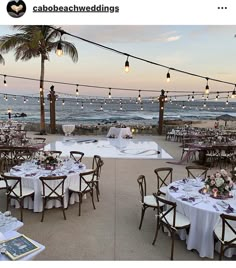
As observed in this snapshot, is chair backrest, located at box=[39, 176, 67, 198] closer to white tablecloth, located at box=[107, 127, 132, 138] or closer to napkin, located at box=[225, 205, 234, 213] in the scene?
napkin, located at box=[225, 205, 234, 213]

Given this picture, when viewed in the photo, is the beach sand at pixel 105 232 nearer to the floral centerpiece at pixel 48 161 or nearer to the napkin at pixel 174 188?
the napkin at pixel 174 188

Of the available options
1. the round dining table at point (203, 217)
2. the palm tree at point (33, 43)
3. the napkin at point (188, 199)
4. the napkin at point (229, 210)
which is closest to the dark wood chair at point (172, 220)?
the round dining table at point (203, 217)

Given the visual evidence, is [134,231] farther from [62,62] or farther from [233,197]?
[62,62]

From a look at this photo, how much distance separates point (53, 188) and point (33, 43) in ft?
33.5

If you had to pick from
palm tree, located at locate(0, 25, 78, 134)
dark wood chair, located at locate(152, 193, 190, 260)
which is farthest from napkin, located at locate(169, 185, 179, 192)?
palm tree, located at locate(0, 25, 78, 134)

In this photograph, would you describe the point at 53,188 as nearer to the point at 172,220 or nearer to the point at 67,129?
the point at 172,220

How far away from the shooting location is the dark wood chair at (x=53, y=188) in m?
4.73

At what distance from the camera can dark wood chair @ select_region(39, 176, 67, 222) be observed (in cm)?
473

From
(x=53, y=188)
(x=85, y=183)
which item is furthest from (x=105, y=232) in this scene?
(x=53, y=188)

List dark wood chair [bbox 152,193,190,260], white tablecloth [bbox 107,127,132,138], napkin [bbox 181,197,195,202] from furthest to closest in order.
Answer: white tablecloth [bbox 107,127,132,138]
napkin [bbox 181,197,195,202]
dark wood chair [bbox 152,193,190,260]

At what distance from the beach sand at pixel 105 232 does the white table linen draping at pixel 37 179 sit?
14cm

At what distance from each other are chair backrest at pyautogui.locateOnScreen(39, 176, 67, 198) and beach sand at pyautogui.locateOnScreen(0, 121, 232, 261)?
0.39 meters

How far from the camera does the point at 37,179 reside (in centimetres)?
501
